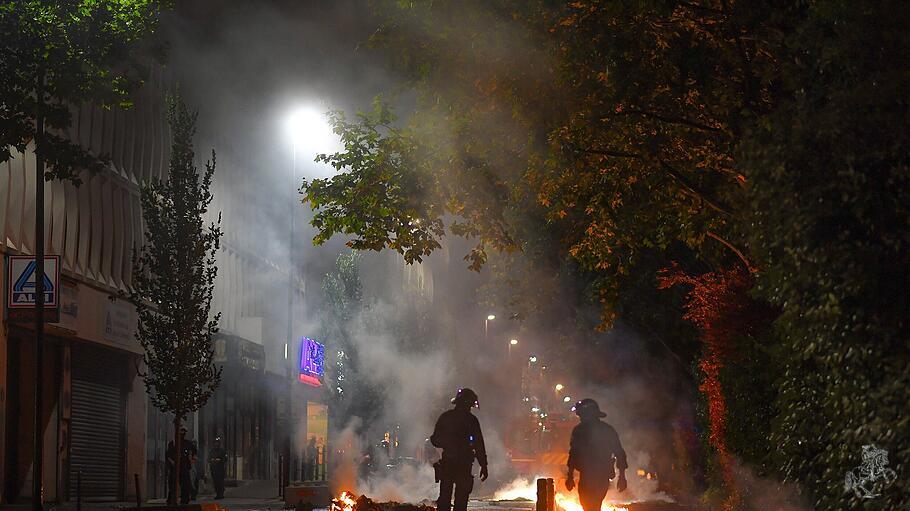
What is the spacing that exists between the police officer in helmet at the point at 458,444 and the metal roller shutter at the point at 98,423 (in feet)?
45.8

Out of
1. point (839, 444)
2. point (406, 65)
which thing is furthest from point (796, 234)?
point (406, 65)

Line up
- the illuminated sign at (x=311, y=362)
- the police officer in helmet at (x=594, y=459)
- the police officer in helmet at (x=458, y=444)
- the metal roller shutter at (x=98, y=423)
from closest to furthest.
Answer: the police officer in helmet at (x=594, y=459), the police officer in helmet at (x=458, y=444), the metal roller shutter at (x=98, y=423), the illuminated sign at (x=311, y=362)

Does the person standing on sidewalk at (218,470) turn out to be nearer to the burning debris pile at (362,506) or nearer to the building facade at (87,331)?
the building facade at (87,331)

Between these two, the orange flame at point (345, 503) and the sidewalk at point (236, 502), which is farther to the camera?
the sidewalk at point (236, 502)

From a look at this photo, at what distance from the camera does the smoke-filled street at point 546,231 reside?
6715 mm

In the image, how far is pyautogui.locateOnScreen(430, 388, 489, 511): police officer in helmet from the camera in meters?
14.8

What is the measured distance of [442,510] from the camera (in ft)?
49.0

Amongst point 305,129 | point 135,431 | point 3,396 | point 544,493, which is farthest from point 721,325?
point 135,431

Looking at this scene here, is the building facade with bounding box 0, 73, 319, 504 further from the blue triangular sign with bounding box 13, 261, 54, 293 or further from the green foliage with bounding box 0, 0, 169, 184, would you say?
the green foliage with bounding box 0, 0, 169, 184

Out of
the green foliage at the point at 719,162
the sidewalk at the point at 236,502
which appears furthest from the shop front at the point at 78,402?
the green foliage at the point at 719,162

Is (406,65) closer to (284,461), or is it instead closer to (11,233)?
(11,233)

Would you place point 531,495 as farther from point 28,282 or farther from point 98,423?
point 28,282
